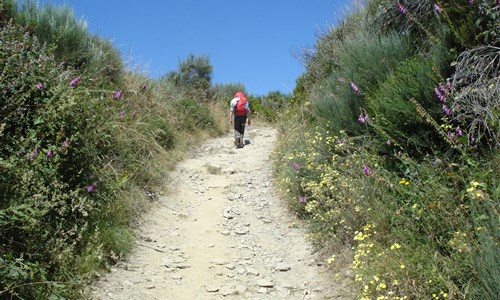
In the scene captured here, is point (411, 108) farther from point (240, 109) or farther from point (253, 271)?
point (240, 109)

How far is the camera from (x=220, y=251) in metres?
5.84

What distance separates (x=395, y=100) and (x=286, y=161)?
3.33 metres

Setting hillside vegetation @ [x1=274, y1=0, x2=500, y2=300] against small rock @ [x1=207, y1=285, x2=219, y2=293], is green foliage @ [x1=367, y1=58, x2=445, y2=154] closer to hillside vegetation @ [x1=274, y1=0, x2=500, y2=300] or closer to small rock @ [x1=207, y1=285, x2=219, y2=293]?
hillside vegetation @ [x1=274, y1=0, x2=500, y2=300]

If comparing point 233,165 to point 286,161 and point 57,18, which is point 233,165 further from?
point 57,18

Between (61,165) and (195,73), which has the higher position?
(195,73)

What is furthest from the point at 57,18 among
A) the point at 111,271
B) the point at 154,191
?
the point at 111,271

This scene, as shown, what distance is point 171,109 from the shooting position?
1196 centimetres

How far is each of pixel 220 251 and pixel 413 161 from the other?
2785mm

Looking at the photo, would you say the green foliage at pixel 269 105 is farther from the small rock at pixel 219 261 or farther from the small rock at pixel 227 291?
the small rock at pixel 227 291

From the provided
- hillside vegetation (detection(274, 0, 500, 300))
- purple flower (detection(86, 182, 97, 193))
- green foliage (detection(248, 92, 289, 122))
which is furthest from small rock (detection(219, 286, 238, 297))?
green foliage (detection(248, 92, 289, 122))

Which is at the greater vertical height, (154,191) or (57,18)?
(57,18)

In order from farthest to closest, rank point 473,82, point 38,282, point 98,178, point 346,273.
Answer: point 98,178, point 473,82, point 346,273, point 38,282

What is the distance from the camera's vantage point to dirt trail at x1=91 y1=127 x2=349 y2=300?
4.72m

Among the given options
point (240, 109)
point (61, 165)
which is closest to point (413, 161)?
point (61, 165)
